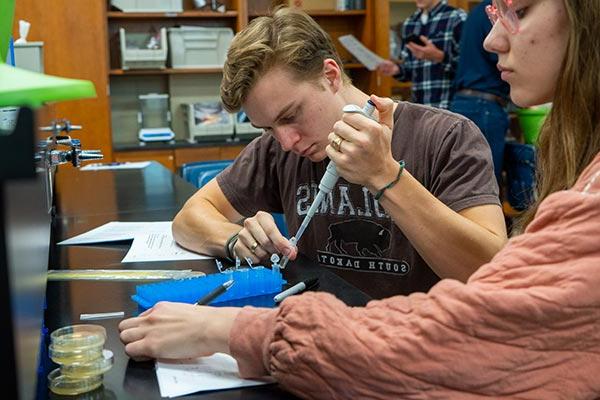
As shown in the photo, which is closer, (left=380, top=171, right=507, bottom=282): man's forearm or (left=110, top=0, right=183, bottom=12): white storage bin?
(left=380, top=171, right=507, bottom=282): man's forearm

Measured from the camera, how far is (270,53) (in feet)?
5.07

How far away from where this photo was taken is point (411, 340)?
0.77 meters

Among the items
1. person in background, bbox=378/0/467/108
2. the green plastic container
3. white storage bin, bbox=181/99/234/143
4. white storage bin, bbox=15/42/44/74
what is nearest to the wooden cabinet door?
white storage bin, bbox=181/99/234/143

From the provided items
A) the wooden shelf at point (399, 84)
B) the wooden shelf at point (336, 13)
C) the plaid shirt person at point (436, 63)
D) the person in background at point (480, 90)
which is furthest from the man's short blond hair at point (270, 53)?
the wooden shelf at point (399, 84)

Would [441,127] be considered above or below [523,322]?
above

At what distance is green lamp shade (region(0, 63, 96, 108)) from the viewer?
63 centimetres

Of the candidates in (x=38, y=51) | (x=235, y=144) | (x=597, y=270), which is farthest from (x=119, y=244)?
(x=235, y=144)

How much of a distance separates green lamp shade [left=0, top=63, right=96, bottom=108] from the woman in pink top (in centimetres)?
36

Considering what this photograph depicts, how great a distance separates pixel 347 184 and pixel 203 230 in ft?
1.13

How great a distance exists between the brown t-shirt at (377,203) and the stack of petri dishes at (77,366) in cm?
79

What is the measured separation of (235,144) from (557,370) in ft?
13.6

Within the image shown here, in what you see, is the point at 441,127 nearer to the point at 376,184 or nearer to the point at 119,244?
the point at 376,184

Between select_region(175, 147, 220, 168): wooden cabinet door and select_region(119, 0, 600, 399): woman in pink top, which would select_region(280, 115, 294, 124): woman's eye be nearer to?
select_region(119, 0, 600, 399): woman in pink top

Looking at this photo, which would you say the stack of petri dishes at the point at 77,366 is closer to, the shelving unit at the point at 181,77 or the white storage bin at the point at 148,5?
the shelving unit at the point at 181,77
